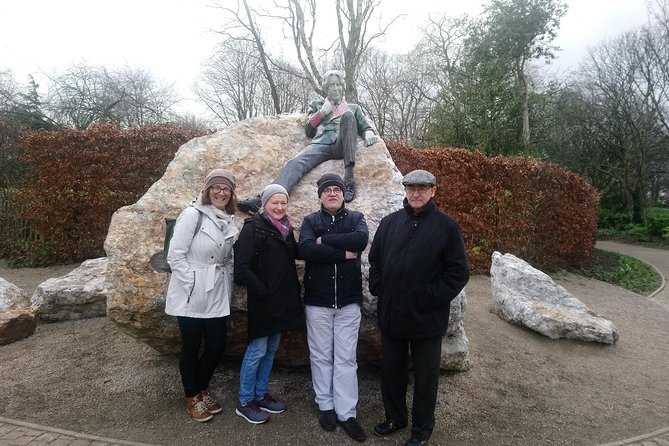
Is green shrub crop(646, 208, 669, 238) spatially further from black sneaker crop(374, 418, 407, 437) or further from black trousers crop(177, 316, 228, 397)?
black trousers crop(177, 316, 228, 397)

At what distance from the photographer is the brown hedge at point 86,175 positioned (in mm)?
8852

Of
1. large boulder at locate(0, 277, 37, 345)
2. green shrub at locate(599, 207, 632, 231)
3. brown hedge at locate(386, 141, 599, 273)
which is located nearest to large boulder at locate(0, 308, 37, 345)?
large boulder at locate(0, 277, 37, 345)

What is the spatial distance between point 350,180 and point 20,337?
4561 millimetres

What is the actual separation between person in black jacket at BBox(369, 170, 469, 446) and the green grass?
8.96 m

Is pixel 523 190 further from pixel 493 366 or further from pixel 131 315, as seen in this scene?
pixel 131 315

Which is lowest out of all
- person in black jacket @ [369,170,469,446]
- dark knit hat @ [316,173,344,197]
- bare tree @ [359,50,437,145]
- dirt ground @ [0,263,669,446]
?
Result: dirt ground @ [0,263,669,446]

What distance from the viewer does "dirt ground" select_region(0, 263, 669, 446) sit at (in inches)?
131

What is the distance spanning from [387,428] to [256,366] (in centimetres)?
113

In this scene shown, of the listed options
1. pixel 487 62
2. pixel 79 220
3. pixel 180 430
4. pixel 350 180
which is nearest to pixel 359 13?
pixel 487 62

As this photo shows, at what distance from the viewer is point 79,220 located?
9141 millimetres

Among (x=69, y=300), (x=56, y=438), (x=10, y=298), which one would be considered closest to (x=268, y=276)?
(x=56, y=438)

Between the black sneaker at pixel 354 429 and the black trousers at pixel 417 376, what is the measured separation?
272 millimetres

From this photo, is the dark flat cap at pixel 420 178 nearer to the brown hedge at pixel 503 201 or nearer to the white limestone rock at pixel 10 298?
the white limestone rock at pixel 10 298

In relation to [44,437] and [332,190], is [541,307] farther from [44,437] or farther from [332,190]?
[44,437]
